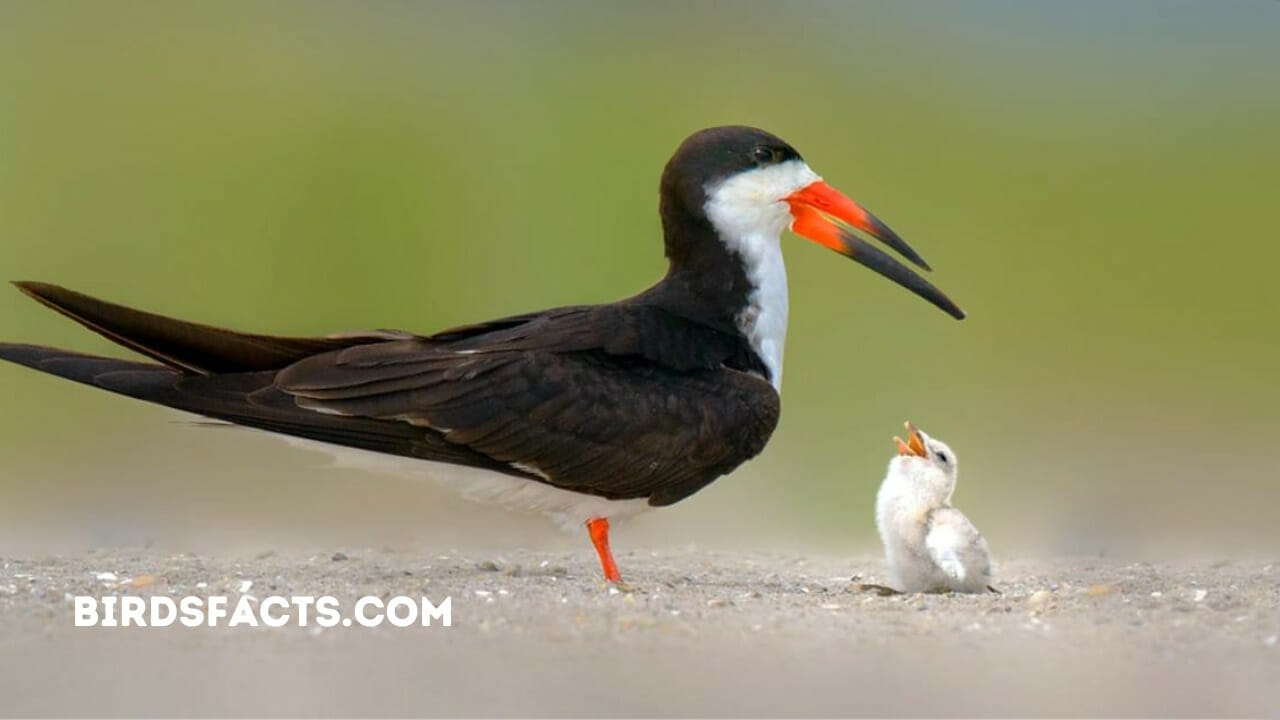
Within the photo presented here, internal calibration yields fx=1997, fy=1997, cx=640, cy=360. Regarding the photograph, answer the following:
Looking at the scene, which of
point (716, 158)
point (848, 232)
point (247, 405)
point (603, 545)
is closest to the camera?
point (247, 405)

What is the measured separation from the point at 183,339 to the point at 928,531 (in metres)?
2.45

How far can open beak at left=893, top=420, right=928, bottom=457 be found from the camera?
684cm

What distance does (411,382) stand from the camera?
6227 millimetres

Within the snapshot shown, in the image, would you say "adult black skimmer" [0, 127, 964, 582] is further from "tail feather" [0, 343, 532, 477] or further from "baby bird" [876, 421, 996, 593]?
"baby bird" [876, 421, 996, 593]

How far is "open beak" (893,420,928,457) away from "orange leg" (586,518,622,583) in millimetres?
1102

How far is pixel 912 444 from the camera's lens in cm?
688

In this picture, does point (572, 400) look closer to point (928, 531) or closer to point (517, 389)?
point (517, 389)

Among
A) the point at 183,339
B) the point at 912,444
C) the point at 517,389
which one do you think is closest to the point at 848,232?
the point at 912,444

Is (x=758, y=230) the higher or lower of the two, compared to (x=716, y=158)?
lower

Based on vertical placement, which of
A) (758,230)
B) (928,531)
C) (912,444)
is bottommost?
(928,531)

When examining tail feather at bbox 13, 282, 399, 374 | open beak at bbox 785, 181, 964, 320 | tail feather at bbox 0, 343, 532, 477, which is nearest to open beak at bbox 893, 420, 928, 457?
open beak at bbox 785, 181, 964, 320

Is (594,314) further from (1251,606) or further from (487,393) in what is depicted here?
(1251,606)

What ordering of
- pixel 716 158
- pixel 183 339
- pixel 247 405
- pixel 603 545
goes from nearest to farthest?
pixel 247 405 < pixel 183 339 < pixel 603 545 < pixel 716 158

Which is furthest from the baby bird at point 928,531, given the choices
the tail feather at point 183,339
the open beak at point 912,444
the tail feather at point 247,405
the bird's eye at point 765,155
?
the tail feather at point 183,339
